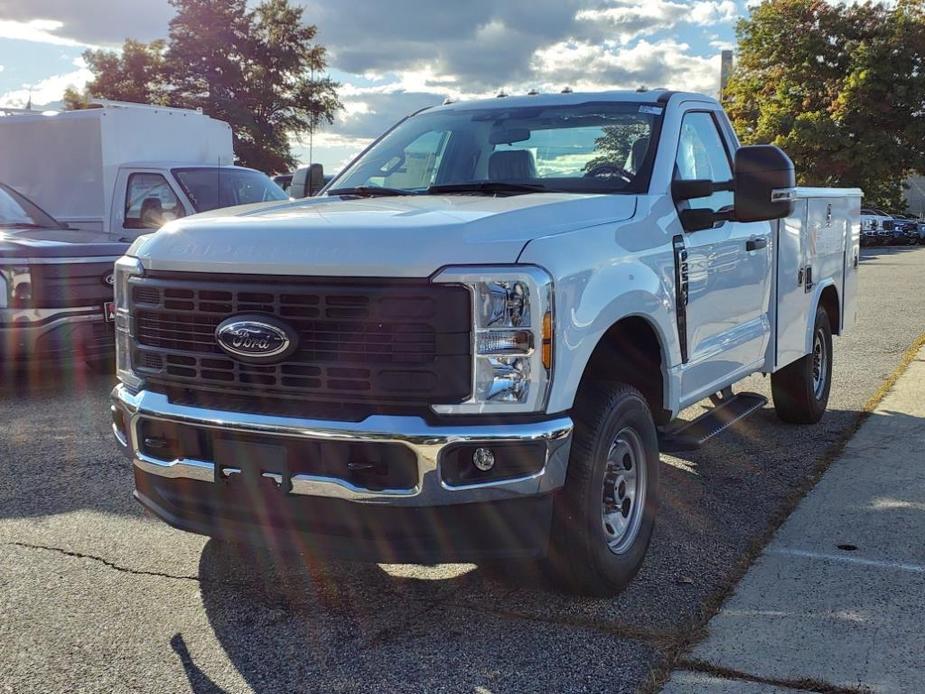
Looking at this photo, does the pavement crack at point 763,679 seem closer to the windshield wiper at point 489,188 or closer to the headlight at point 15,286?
the windshield wiper at point 489,188

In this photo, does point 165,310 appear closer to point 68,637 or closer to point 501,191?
point 68,637

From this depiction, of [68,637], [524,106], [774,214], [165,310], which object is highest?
[524,106]

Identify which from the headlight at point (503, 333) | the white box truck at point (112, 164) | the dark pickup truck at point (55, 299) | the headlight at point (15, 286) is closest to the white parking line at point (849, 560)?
the headlight at point (503, 333)

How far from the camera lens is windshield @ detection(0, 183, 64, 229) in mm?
8836

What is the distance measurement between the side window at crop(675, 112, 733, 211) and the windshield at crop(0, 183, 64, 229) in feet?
20.1

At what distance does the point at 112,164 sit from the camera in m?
12.5

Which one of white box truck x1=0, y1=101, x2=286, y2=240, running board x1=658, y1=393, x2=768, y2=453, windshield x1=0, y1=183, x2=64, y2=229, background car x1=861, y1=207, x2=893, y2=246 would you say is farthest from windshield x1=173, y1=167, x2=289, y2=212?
background car x1=861, y1=207, x2=893, y2=246

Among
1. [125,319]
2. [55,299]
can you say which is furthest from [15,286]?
[125,319]

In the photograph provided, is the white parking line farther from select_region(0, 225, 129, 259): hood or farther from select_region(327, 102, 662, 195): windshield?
select_region(0, 225, 129, 259): hood

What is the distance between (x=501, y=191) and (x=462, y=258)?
1.28m

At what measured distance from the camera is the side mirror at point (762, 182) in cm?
439

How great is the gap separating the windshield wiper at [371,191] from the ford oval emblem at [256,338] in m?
1.49

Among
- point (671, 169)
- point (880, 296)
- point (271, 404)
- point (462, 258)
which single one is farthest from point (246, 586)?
point (880, 296)

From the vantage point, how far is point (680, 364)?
14.3 feet
